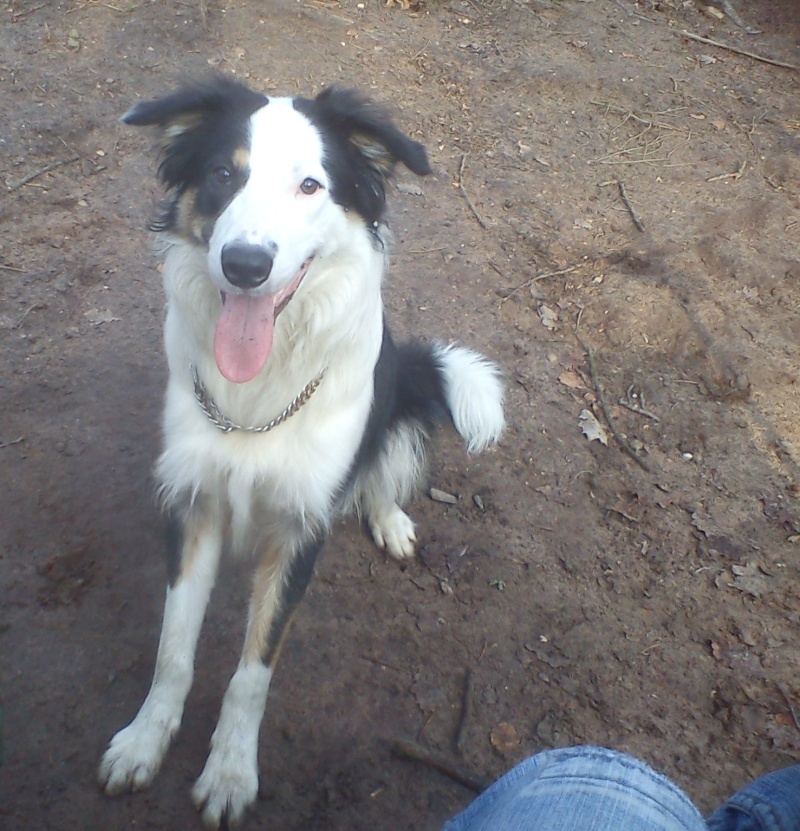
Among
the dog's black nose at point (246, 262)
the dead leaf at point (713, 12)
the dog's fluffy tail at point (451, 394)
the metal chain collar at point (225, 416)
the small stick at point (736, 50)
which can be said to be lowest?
the dog's fluffy tail at point (451, 394)

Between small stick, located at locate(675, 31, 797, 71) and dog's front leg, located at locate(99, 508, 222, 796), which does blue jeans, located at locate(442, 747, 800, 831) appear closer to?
dog's front leg, located at locate(99, 508, 222, 796)

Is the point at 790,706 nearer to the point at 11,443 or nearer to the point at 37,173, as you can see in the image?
the point at 11,443

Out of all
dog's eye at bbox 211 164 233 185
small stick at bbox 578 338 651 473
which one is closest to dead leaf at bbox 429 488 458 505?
small stick at bbox 578 338 651 473

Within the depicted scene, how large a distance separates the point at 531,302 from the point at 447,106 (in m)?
1.94

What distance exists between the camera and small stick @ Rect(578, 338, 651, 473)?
11.0 ft

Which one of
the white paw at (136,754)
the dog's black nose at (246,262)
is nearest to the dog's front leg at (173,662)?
the white paw at (136,754)

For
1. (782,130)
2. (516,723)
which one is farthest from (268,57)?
(516,723)

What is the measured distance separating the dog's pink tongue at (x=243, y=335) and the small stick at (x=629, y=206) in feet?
10.2

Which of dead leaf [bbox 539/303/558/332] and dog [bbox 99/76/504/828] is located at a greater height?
dog [bbox 99/76/504/828]

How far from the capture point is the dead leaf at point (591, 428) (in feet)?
11.2

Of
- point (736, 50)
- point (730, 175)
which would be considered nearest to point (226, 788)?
point (730, 175)

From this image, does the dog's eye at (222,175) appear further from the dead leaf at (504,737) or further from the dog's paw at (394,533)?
the dead leaf at (504,737)

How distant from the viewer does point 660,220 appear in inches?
174

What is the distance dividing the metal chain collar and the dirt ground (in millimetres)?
787
